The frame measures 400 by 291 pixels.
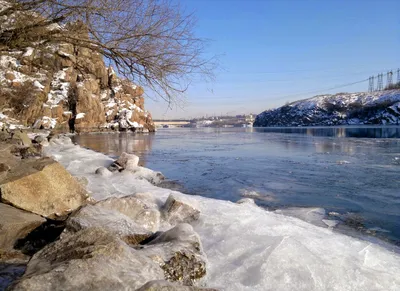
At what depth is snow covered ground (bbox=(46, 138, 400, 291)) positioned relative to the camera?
301 cm

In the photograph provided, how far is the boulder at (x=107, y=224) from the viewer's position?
309cm

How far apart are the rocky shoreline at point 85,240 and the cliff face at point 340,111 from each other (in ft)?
402

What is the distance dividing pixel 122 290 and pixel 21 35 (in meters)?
4.48

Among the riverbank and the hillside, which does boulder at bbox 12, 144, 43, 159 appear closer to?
the riverbank

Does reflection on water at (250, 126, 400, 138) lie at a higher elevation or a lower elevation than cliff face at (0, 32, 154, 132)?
lower

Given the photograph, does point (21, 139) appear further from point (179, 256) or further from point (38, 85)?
point (38, 85)

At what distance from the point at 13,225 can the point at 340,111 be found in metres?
156

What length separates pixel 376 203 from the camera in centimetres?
723

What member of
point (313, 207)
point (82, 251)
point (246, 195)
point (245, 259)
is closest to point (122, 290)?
point (82, 251)

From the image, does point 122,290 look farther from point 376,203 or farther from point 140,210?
point 376,203

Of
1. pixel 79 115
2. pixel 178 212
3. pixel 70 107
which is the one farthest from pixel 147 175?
pixel 70 107

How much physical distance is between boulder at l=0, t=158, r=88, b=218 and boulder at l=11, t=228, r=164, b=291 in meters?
1.95

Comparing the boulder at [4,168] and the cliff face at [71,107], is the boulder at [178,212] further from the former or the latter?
the cliff face at [71,107]

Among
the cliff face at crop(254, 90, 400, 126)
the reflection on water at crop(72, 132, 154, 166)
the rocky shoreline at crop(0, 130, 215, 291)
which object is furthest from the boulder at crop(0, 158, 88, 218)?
the cliff face at crop(254, 90, 400, 126)
